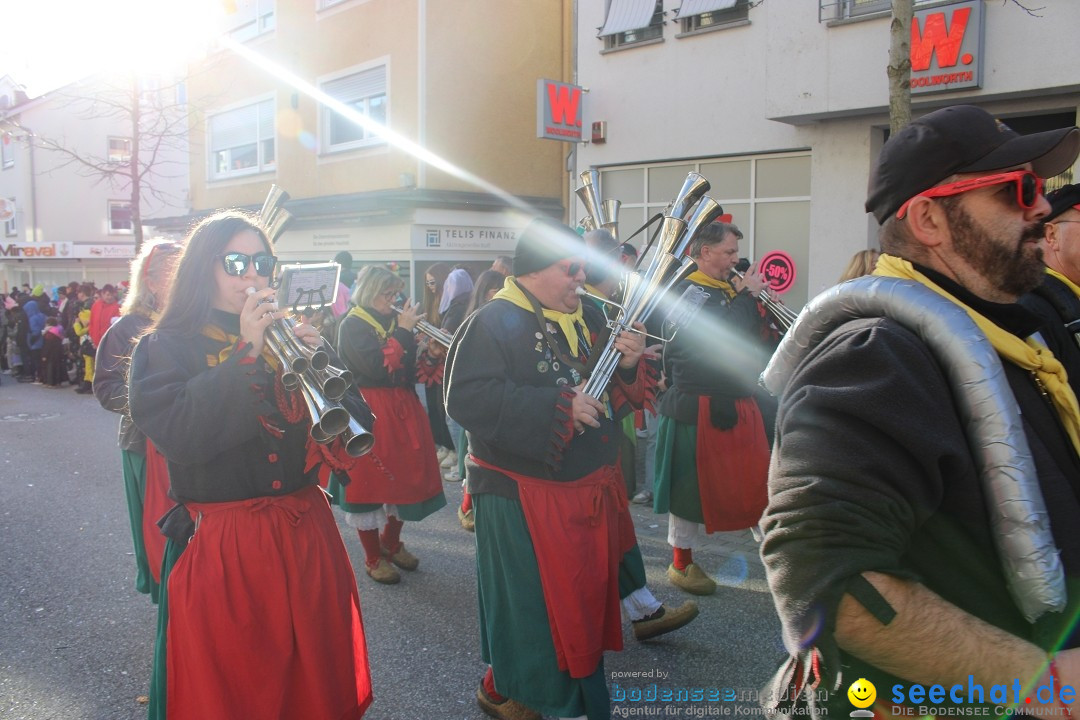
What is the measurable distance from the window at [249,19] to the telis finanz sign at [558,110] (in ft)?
29.8

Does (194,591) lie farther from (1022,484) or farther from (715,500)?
(715,500)

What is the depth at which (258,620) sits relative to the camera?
256 centimetres

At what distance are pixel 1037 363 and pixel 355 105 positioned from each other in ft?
55.4

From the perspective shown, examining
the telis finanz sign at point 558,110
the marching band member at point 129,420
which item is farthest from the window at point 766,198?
the marching band member at point 129,420

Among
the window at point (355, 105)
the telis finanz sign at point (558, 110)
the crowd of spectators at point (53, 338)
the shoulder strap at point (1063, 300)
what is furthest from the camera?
the window at point (355, 105)

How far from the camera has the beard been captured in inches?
61.4

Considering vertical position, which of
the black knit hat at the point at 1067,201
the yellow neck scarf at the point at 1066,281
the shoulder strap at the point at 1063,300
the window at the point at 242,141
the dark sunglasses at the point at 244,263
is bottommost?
the shoulder strap at the point at 1063,300

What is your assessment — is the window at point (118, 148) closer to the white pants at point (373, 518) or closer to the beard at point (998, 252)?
the white pants at point (373, 518)

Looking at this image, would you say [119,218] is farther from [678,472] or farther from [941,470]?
[941,470]

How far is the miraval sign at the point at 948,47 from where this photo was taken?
29.4ft

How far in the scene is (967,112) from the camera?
1596mm

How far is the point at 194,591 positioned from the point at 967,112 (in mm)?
2413

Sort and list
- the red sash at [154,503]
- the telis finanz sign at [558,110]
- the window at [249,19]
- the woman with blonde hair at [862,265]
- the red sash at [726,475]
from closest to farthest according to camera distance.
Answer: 1. the red sash at [154,503]
2. the woman with blonde hair at [862,265]
3. the red sash at [726,475]
4. the telis finanz sign at [558,110]
5. the window at [249,19]

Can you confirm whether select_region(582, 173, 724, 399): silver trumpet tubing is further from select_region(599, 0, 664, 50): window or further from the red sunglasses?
select_region(599, 0, 664, 50): window
